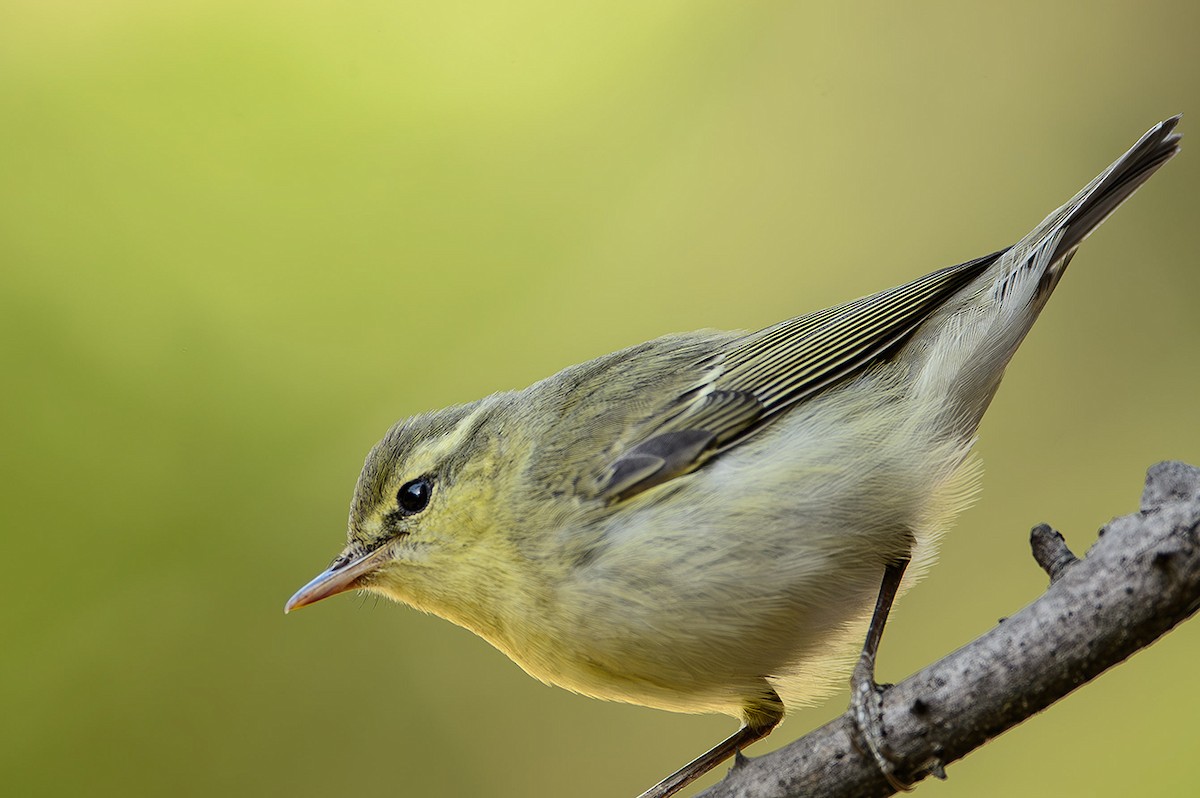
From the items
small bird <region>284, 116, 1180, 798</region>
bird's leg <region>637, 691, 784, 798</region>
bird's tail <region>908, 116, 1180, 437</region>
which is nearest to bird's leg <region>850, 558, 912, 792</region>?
small bird <region>284, 116, 1180, 798</region>

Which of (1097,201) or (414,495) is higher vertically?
(414,495)

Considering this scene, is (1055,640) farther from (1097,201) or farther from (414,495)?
(414,495)

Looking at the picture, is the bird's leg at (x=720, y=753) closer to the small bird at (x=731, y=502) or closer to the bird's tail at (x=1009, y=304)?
the small bird at (x=731, y=502)

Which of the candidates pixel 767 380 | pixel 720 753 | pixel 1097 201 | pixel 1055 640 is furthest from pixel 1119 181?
pixel 720 753

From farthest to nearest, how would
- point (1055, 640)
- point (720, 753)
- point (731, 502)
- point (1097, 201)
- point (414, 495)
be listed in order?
point (414, 495) < point (720, 753) < point (1097, 201) < point (731, 502) < point (1055, 640)

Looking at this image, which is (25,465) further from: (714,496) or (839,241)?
(839,241)

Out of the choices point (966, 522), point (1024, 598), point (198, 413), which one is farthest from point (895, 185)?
point (198, 413)
